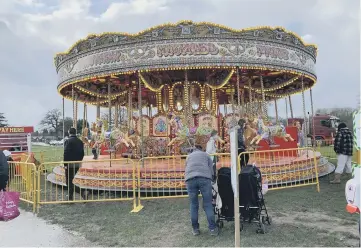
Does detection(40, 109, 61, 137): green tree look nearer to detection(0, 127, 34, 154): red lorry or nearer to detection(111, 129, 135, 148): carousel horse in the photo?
detection(0, 127, 34, 154): red lorry

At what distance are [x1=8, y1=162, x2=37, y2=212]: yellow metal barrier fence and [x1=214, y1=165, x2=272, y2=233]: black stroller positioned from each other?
4155mm

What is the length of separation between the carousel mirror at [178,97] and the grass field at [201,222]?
20.1 feet

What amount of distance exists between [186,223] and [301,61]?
26.2ft

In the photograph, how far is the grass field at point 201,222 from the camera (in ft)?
15.9

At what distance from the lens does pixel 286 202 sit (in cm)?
700

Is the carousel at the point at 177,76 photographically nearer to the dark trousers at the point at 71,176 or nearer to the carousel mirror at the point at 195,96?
the carousel mirror at the point at 195,96

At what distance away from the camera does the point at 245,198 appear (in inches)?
208

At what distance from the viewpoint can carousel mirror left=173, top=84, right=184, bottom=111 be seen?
1326 centimetres

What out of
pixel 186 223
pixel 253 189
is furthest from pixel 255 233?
pixel 186 223

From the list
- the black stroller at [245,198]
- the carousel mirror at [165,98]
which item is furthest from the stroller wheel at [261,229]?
the carousel mirror at [165,98]

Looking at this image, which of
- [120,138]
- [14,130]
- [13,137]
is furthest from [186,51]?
[13,137]

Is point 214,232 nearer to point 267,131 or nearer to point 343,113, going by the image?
point 267,131

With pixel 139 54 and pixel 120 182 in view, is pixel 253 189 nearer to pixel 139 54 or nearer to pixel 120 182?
pixel 120 182

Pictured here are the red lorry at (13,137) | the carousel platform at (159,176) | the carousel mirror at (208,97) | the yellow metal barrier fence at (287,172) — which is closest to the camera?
the carousel platform at (159,176)
